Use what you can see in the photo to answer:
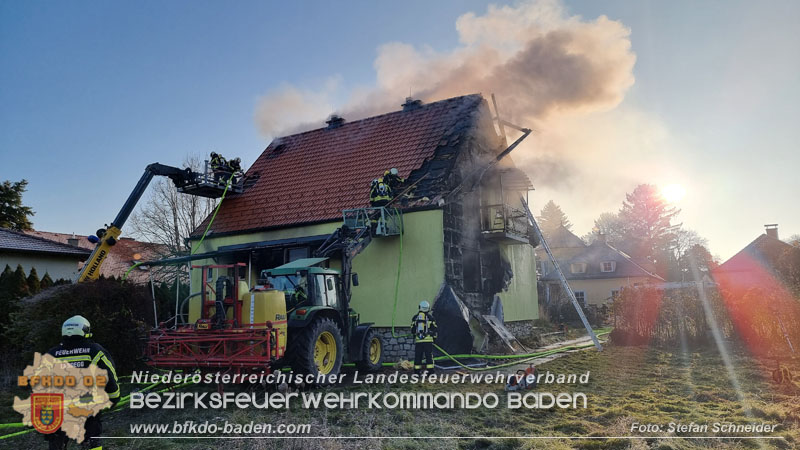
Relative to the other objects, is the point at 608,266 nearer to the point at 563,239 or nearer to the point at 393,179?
the point at 563,239

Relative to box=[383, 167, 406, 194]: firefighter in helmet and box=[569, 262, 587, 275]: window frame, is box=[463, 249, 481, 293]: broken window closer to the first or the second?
box=[383, 167, 406, 194]: firefighter in helmet

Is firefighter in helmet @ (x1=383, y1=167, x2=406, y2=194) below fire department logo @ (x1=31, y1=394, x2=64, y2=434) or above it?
above

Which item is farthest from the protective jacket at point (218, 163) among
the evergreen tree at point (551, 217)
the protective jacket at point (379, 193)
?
the evergreen tree at point (551, 217)

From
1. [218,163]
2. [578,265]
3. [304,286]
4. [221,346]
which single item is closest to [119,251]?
[218,163]

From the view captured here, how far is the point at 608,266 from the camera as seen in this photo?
42562 millimetres

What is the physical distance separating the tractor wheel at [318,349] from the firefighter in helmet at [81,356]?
380cm

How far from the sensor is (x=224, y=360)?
8.83 metres

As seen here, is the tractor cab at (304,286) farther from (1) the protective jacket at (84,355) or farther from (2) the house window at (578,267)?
(2) the house window at (578,267)

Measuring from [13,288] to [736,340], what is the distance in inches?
883

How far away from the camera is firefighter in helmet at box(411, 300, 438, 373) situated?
11406mm

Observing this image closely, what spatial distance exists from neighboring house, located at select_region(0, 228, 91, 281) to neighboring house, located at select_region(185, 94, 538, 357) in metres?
9.00

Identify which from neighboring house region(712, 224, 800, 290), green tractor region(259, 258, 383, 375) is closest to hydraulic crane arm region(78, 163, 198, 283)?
green tractor region(259, 258, 383, 375)

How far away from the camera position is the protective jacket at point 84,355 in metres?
5.77

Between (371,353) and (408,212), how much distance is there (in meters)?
4.71
